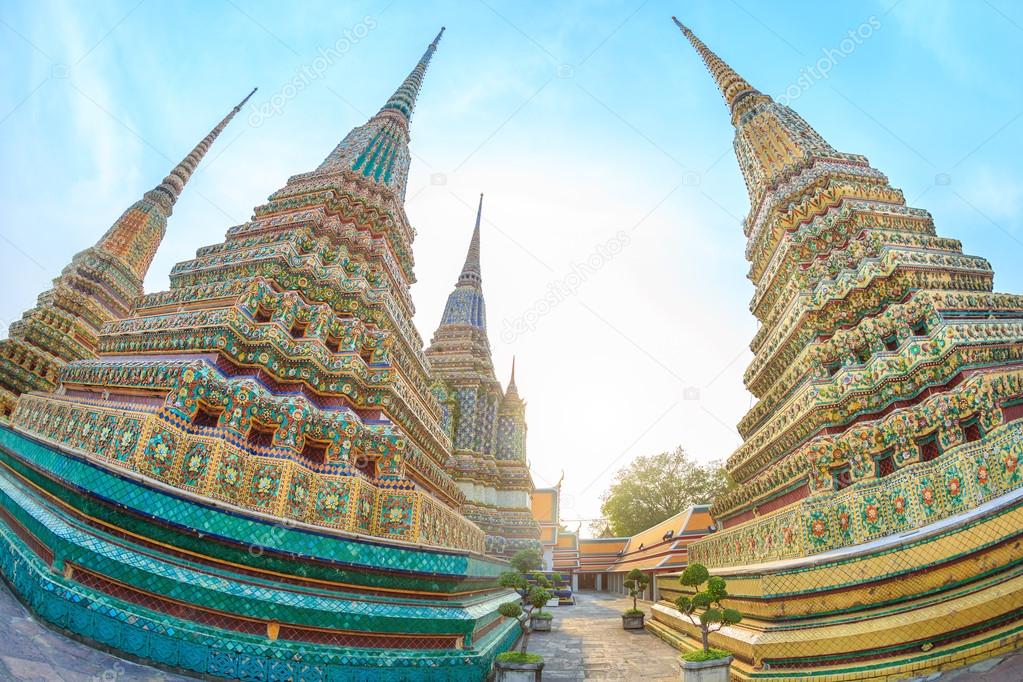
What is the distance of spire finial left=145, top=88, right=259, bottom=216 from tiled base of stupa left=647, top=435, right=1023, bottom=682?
975 inches

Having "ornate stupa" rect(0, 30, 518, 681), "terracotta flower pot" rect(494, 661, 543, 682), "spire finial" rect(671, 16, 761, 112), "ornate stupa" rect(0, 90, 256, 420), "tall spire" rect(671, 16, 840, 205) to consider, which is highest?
"spire finial" rect(671, 16, 761, 112)

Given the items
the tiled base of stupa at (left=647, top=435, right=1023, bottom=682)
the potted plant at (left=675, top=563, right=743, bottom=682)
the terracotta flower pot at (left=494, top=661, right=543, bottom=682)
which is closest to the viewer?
the tiled base of stupa at (left=647, top=435, right=1023, bottom=682)

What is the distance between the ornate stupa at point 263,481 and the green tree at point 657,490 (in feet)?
107

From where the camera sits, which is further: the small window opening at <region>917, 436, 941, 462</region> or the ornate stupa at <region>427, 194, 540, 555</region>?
the ornate stupa at <region>427, 194, 540, 555</region>

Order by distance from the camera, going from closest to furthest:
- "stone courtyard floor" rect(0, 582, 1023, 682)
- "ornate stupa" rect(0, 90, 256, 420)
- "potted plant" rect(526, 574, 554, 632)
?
"stone courtyard floor" rect(0, 582, 1023, 682), "potted plant" rect(526, 574, 554, 632), "ornate stupa" rect(0, 90, 256, 420)

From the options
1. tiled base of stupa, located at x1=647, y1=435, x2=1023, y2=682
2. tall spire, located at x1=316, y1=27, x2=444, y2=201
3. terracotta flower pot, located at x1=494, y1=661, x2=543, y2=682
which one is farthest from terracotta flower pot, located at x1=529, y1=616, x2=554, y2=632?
tall spire, located at x1=316, y1=27, x2=444, y2=201

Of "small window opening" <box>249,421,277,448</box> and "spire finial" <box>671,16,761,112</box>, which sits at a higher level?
"spire finial" <box>671,16,761,112</box>

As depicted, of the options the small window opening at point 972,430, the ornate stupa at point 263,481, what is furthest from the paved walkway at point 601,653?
the small window opening at point 972,430

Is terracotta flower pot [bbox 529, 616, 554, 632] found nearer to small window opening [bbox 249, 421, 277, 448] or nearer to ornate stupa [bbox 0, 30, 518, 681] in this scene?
ornate stupa [bbox 0, 30, 518, 681]

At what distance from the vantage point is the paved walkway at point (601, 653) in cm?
888

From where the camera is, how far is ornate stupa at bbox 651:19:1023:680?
238 inches

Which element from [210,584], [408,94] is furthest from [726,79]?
[210,584]

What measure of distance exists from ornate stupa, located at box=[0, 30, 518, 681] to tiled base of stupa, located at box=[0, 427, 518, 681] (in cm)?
2

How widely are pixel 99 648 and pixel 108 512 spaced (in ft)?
4.14
